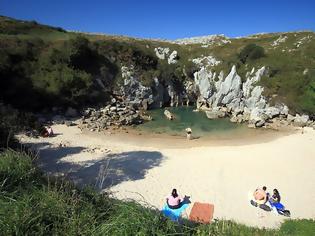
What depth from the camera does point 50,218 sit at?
601 centimetres

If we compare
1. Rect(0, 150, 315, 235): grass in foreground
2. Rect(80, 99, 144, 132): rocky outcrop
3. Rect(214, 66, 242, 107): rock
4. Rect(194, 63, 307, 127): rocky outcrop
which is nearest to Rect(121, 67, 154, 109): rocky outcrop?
Rect(80, 99, 144, 132): rocky outcrop

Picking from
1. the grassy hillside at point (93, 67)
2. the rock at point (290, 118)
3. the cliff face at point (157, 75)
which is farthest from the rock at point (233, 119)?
the grassy hillside at point (93, 67)

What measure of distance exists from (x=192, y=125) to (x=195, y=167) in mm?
17141

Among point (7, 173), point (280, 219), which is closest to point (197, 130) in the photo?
point (280, 219)

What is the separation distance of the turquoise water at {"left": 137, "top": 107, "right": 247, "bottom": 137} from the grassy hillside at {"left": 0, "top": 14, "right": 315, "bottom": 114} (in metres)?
8.86

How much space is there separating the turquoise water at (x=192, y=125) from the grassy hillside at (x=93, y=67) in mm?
8860

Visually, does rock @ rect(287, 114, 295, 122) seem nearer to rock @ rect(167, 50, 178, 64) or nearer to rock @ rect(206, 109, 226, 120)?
rock @ rect(206, 109, 226, 120)

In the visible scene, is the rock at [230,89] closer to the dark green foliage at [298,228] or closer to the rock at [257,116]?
the rock at [257,116]

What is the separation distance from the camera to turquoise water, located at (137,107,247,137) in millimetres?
34875

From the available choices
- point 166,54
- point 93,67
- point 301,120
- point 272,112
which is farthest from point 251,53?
point 93,67

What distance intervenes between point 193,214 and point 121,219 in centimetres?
880

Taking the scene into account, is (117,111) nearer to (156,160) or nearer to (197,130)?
(197,130)

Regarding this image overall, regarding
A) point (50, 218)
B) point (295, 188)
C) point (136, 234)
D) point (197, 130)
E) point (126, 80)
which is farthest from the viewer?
point (126, 80)

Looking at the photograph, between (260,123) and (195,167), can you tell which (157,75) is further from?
(195,167)
